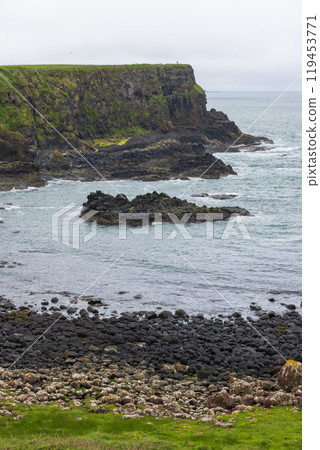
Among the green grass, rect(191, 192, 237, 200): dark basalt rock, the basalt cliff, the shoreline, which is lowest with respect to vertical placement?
the shoreline

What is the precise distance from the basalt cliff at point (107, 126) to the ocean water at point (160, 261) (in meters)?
11.0

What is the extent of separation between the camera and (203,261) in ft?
118

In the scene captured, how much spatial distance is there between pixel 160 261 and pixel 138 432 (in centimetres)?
2224

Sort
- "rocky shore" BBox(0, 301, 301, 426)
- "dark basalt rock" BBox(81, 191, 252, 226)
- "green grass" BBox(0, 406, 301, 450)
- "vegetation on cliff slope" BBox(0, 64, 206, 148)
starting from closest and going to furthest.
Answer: "green grass" BBox(0, 406, 301, 450) → "rocky shore" BBox(0, 301, 301, 426) → "dark basalt rock" BBox(81, 191, 252, 226) → "vegetation on cliff slope" BBox(0, 64, 206, 148)

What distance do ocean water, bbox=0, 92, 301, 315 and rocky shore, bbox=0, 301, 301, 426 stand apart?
8.38ft

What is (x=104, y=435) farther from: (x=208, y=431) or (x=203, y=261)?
(x=203, y=261)

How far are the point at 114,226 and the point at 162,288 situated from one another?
15030 millimetres

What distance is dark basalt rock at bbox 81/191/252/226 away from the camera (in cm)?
4574

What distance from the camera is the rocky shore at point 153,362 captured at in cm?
1602

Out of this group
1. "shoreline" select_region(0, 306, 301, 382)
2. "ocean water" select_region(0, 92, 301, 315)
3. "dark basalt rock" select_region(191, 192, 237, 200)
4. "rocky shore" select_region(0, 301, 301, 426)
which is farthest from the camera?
"dark basalt rock" select_region(191, 192, 237, 200)

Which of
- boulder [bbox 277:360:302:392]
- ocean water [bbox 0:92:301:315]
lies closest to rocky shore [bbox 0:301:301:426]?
boulder [bbox 277:360:302:392]

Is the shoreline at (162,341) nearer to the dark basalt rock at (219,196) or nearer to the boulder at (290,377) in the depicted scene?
the boulder at (290,377)

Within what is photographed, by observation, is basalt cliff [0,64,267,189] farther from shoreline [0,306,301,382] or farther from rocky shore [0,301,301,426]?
rocky shore [0,301,301,426]

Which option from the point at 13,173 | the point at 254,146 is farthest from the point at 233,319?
the point at 254,146
